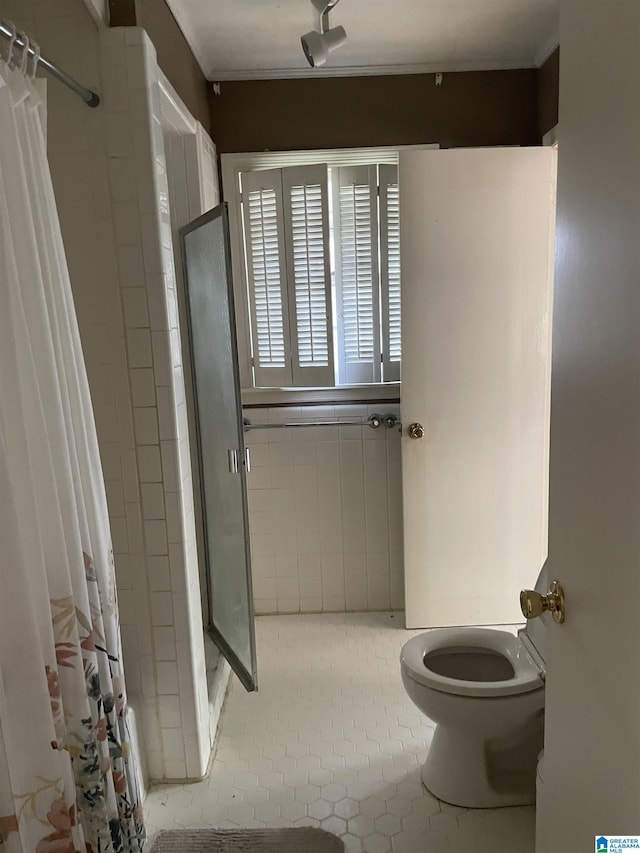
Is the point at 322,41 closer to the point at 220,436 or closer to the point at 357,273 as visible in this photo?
the point at 357,273

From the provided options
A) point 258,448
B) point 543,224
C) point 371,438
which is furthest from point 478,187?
point 258,448

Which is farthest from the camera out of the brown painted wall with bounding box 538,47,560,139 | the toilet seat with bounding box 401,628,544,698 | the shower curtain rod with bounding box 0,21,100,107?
the brown painted wall with bounding box 538,47,560,139

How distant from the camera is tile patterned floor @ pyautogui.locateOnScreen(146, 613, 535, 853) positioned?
5.93 ft

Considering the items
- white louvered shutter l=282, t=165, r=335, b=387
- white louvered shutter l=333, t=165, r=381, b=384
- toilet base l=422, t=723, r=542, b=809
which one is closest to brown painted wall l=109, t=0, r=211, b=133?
white louvered shutter l=282, t=165, r=335, b=387

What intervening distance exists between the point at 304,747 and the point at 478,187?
2167 mm

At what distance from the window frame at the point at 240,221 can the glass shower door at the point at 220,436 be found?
18.2 inches

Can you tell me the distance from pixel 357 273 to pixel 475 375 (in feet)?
2.24

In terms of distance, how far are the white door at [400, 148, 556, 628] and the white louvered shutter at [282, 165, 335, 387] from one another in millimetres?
374

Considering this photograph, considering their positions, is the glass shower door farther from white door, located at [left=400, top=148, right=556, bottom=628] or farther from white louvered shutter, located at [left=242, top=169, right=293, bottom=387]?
white door, located at [left=400, top=148, right=556, bottom=628]

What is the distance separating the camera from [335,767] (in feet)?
6.81

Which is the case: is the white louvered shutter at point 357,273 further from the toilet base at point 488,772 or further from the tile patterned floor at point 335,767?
the toilet base at point 488,772

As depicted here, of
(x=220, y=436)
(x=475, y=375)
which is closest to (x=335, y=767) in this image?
(x=220, y=436)

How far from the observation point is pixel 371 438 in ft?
9.72
